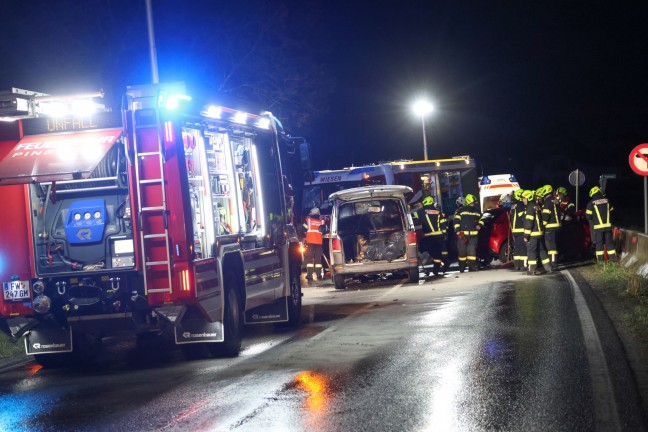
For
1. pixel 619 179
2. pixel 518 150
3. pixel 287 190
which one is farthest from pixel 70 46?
pixel 518 150

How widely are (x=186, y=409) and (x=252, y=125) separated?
552 cm

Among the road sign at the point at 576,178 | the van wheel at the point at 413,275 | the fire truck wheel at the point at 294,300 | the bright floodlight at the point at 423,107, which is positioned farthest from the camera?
the bright floodlight at the point at 423,107

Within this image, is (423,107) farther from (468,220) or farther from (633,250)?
(633,250)

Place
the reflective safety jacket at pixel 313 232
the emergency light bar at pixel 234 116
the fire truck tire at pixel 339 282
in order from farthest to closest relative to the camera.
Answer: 1. the reflective safety jacket at pixel 313 232
2. the fire truck tire at pixel 339 282
3. the emergency light bar at pixel 234 116

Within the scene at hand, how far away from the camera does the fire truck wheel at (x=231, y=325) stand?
10.4 metres

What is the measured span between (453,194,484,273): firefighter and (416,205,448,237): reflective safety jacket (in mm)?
427

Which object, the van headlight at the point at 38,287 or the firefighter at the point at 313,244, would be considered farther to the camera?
the firefighter at the point at 313,244

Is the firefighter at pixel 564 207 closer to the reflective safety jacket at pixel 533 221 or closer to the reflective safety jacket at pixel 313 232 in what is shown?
the reflective safety jacket at pixel 533 221

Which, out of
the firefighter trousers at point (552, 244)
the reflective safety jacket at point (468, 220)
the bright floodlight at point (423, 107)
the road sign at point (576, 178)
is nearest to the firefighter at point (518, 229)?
the firefighter trousers at point (552, 244)

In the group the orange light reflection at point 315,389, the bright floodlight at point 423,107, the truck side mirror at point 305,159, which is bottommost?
the orange light reflection at point 315,389

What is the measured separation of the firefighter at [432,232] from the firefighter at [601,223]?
3.34 meters

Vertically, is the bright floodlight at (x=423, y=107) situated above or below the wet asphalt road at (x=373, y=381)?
above

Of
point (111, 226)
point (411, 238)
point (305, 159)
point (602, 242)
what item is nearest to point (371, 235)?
point (411, 238)

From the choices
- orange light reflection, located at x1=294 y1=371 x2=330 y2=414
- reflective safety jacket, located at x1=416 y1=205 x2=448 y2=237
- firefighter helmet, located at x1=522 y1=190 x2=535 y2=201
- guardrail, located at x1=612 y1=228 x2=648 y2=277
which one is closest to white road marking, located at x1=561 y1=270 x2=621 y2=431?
orange light reflection, located at x1=294 y1=371 x2=330 y2=414
